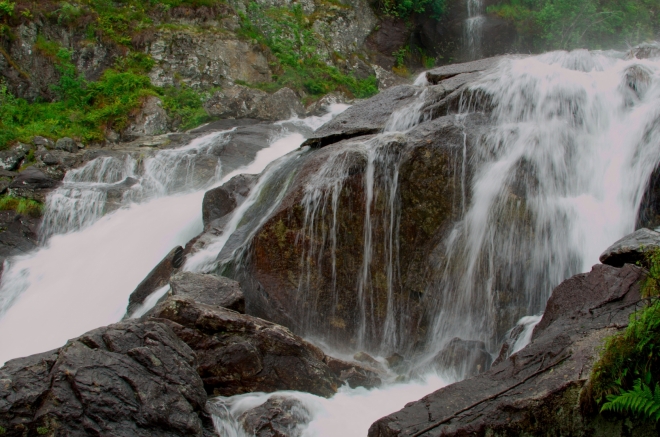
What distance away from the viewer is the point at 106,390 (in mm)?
4480

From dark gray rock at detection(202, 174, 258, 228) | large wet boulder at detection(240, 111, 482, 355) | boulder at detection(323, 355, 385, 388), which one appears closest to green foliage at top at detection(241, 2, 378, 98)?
dark gray rock at detection(202, 174, 258, 228)

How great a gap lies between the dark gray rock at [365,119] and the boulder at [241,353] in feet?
16.0

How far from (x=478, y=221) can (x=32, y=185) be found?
39.6 feet

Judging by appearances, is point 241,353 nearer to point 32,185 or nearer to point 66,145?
point 32,185

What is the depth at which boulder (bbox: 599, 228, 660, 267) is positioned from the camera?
5.52 metres

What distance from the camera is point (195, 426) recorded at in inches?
184

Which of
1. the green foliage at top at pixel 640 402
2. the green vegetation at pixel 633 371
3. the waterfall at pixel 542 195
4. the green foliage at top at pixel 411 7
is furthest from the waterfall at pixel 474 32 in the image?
the green foliage at top at pixel 640 402

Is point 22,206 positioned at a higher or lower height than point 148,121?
lower

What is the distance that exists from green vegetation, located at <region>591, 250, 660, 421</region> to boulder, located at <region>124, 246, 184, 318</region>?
753 cm

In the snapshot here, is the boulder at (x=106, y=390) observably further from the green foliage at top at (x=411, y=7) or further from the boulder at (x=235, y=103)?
the green foliage at top at (x=411, y=7)

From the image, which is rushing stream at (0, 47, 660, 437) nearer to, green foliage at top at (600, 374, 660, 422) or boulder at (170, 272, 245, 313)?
boulder at (170, 272, 245, 313)

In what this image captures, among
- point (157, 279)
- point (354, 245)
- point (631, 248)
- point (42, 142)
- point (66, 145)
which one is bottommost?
point (157, 279)

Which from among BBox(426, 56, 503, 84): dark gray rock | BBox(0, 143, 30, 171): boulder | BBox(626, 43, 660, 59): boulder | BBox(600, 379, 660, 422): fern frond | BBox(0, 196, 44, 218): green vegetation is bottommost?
BBox(0, 196, 44, 218): green vegetation

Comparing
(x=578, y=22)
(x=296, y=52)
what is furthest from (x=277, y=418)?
(x=578, y=22)
